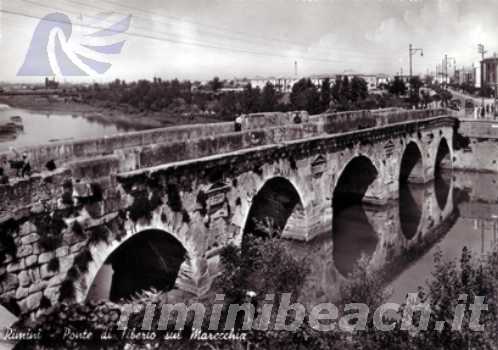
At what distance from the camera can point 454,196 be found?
23844mm

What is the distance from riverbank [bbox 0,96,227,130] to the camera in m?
25.9

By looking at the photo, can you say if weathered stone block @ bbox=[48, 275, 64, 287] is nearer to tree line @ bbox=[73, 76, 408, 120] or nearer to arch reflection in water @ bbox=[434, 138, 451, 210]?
arch reflection in water @ bbox=[434, 138, 451, 210]

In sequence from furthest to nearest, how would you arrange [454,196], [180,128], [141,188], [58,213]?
[454,196] → [180,128] → [141,188] → [58,213]

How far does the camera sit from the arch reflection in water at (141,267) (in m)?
10.2

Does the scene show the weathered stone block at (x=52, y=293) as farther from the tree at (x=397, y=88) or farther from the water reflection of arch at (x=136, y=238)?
the tree at (x=397, y=88)

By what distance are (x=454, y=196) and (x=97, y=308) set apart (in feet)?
68.3

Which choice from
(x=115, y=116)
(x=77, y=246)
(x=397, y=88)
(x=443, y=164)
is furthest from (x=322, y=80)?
(x=77, y=246)

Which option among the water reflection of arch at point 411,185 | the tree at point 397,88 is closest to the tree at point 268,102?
the tree at point 397,88

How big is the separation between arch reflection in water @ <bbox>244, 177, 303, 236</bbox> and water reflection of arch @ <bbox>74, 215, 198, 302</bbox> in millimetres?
4217

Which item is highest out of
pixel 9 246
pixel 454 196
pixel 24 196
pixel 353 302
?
pixel 24 196

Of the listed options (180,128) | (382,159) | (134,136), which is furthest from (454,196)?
(134,136)

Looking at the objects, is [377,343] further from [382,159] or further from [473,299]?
[382,159]

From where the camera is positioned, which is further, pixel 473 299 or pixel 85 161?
pixel 85 161

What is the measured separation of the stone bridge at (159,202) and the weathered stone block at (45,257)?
0.6 inches
